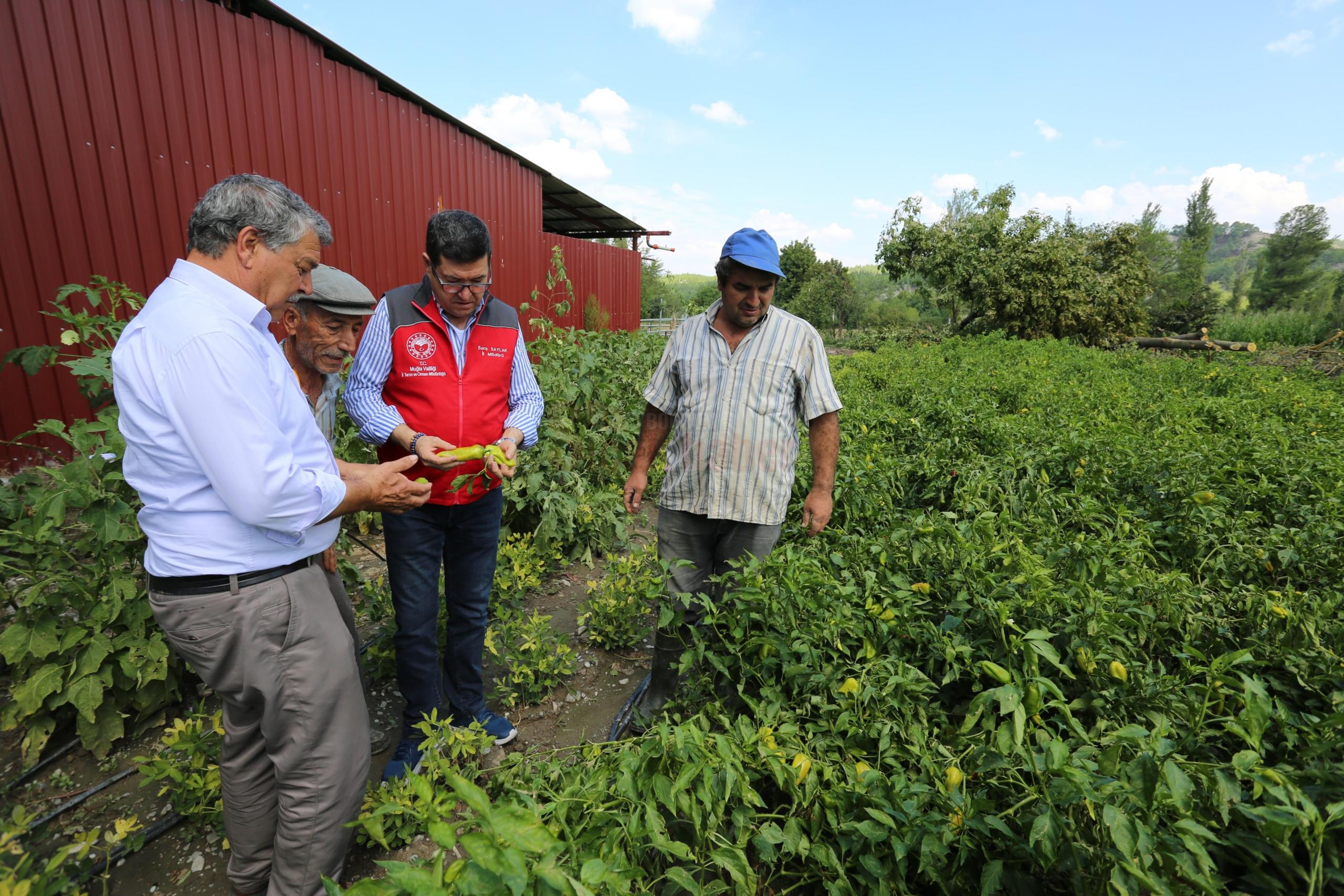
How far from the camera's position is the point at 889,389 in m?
8.20

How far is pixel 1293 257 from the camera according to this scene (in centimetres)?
5156

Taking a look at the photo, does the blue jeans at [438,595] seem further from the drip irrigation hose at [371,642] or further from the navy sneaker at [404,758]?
the drip irrigation hose at [371,642]

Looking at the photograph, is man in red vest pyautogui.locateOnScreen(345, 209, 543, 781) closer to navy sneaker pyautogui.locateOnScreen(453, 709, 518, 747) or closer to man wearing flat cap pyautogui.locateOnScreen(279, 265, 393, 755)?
man wearing flat cap pyautogui.locateOnScreen(279, 265, 393, 755)

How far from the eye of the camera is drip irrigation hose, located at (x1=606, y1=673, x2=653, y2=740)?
2.72m

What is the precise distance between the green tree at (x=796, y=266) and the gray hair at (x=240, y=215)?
44.1 m

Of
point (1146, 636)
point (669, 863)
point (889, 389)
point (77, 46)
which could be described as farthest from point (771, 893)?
point (889, 389)

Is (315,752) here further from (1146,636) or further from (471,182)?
(471,182)

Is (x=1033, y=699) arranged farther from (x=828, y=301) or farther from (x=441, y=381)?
(x=828, y=301)

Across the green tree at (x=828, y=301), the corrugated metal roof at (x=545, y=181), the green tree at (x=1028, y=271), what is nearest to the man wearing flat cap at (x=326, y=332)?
the corrugated metal roof at (x=545, y=181)

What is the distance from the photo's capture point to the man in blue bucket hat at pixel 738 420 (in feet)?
8.31

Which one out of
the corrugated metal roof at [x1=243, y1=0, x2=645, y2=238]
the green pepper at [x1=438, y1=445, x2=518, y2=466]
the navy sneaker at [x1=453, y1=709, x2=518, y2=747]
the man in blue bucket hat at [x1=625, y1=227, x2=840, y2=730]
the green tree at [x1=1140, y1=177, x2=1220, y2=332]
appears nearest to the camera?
the green pepper at [x1=438, y1=445, x2=518, y2=466]

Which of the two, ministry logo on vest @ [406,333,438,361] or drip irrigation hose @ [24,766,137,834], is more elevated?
ministry logo on vest @ [406,333,438,361]

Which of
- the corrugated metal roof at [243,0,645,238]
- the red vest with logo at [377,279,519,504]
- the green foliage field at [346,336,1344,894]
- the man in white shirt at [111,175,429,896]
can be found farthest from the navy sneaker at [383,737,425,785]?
the corrugated metal roof at [243,0,645,238]

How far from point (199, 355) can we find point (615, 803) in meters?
1.36
